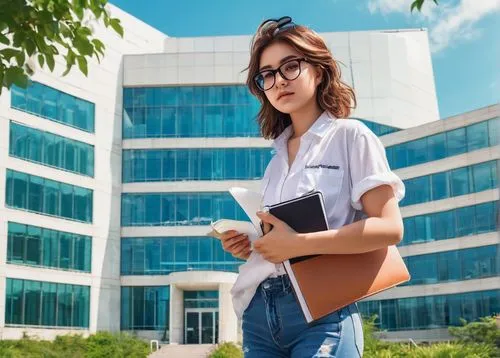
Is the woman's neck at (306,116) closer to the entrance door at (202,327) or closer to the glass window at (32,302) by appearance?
the glass window at (32,302)

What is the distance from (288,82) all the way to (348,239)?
502 mm

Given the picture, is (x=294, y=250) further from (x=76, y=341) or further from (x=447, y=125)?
(x=447, y=125)

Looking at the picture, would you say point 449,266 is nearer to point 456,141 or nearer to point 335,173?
point 456,141

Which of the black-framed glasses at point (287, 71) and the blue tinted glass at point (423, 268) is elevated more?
the blue tinted glass at point (423, 268)

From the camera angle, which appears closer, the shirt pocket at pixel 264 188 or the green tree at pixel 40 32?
the shirt pocket at pixel 264 188

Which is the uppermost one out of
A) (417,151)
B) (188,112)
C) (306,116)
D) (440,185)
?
(188,112)

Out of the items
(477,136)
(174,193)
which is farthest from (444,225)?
(174,193)

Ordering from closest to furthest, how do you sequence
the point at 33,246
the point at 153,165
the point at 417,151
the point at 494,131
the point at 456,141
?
the point at 33,246 → the point at 494,131 → the point at 456,141 → the point at 153,165 → the point at 417,151

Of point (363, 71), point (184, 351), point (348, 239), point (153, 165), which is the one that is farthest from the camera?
point (363, 71)

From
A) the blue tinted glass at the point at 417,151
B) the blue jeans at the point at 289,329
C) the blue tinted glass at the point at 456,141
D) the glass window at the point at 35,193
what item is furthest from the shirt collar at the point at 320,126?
the blue tinted glass at the point at 417,151

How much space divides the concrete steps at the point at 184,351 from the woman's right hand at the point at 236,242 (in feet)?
105

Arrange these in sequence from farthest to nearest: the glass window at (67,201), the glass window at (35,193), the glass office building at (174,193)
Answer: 1. the glass window at (67,201)
2. the glass office building at (174,193)
3. the glass window at (35,193)

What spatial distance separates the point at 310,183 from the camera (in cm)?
→ 204

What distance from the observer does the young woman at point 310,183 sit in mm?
1913
